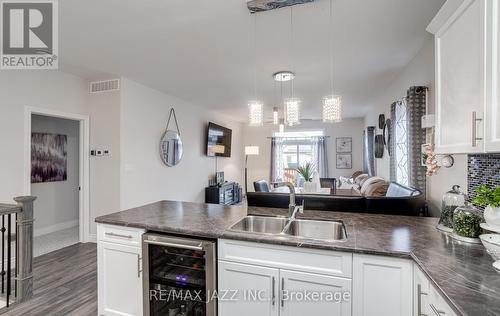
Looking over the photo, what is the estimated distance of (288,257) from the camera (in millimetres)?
1417

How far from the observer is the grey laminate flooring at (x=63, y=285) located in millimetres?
2131

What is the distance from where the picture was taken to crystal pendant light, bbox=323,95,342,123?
2178 millimetres

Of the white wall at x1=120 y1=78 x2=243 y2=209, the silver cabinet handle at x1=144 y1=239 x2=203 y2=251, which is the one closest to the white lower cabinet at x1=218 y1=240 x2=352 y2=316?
the silver cabinet handle at x1=144 y1=239 x2=203 y2=251

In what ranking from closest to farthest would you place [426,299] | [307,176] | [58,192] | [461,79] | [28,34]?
[426,299] < [461,79] < [28,34] < [58,192] < [307,176]

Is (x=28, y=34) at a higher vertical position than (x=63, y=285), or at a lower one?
higher

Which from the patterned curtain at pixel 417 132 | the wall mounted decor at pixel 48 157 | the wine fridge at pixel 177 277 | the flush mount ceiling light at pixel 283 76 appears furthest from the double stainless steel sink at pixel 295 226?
the wall mounted decor at pixel 48 157

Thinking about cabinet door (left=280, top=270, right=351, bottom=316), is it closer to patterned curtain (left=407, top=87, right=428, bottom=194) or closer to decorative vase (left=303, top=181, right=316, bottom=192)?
patterned curtain (left=407, top=87, right=428, bottom=194)

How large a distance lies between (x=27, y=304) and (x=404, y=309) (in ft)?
10.1

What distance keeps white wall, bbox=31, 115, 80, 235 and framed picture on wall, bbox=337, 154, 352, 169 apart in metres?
6.82

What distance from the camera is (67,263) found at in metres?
3.05

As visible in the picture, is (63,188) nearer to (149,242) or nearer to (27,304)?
(27,304)

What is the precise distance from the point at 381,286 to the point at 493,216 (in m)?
0.64

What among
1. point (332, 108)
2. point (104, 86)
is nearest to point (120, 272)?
point (332, 108)

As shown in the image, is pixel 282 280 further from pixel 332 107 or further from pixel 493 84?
pixel 332 107
